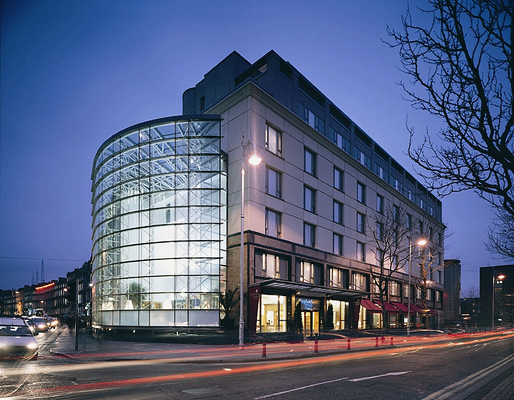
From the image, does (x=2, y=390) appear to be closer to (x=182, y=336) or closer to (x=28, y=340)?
(x=28, y=340)

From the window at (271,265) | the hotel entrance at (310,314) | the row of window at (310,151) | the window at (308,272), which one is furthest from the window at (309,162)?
the hotel entrance at (310,314)

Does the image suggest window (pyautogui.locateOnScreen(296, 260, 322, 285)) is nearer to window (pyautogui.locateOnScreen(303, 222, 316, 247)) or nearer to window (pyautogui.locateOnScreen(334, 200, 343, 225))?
window (pyautogui.locateOnScreen(303, 222, 316, 247))

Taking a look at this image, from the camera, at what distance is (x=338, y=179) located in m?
48.1

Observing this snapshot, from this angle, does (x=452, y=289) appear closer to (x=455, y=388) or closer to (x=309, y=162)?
(x=309, y=162)

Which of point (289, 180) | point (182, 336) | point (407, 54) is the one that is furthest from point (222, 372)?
point (289, 180)

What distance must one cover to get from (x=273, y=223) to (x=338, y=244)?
13248mm

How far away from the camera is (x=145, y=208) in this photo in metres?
38.0

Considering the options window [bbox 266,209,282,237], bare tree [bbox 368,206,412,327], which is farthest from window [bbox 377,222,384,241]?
window [bbox 266,209,282,237]

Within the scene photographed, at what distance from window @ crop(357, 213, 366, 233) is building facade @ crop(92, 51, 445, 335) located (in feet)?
18.4

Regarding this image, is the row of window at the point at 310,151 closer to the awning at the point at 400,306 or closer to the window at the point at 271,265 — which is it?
the window at the point at 271,265

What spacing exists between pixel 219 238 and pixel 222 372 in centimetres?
2114

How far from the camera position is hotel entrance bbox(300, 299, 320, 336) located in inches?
1467

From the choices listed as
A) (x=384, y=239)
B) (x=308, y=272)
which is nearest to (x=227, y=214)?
(x=308, y=272)

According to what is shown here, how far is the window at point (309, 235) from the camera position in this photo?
40.8 meters
